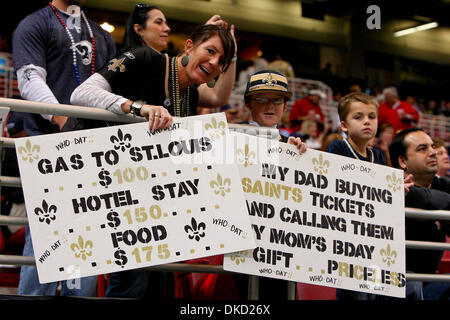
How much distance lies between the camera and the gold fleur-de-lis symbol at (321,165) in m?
3.08

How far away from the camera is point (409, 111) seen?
38.8 feet

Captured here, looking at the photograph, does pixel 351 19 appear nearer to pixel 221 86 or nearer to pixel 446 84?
pixel 446 84

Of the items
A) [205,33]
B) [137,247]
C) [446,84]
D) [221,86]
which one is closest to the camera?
[137,247]

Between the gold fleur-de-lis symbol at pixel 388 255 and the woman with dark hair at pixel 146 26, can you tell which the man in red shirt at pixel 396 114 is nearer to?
the woman with dark hair at pixel 146 26

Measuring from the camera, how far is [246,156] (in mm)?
2949

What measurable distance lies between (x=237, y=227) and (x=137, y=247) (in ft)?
1.51

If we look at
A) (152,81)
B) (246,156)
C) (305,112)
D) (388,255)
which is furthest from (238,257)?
(305,112)

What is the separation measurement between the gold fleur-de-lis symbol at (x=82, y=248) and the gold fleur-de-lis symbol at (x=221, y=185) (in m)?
0.61

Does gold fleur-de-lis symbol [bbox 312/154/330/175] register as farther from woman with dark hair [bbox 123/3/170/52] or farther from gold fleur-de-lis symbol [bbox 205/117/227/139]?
woman with dark hair [bbox 123/3/170/52]

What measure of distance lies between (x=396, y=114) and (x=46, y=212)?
9600 millimetres

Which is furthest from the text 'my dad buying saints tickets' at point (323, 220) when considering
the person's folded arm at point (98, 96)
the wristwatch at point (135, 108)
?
the person's folded arm at point (98, 96)

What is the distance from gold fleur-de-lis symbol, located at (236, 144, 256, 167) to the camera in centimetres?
293

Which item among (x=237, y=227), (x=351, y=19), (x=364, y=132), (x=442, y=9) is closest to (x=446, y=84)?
(x=442, y=9)
